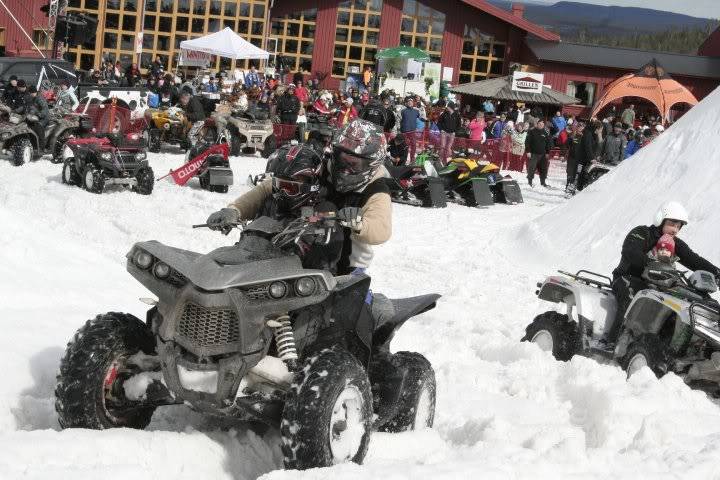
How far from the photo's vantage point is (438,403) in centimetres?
679

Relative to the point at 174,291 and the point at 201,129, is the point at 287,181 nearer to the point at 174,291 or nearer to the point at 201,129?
the point at 174,291

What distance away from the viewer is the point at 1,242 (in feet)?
25.2

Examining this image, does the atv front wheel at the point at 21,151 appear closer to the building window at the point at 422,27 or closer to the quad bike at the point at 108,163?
the quad bike at the point at 108,163

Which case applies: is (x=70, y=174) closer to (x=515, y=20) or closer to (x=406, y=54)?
(x=406, y=54)

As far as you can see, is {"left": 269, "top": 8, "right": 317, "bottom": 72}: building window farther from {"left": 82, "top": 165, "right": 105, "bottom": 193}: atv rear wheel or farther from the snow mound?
the snow mound

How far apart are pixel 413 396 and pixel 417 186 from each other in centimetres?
1311

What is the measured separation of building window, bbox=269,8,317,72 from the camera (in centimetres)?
4144

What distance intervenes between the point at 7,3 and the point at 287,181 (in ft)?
112

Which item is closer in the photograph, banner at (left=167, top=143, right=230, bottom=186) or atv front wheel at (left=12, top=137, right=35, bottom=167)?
banner at (left=167, top=143, right=230, bottom=186)

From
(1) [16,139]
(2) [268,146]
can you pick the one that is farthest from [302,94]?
(1) [16,139]

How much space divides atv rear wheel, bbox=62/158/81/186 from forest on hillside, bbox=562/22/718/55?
3997 cm

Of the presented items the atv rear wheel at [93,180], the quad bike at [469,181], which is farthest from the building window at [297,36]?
the atv rear wheel at [93,180]

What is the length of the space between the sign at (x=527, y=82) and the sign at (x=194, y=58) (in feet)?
33.5

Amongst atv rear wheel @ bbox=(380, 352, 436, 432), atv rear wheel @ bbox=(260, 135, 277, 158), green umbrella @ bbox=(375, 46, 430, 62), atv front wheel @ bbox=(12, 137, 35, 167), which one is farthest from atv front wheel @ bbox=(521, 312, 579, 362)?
green umbrella @ bbox=(375, 46, 430, 62)
